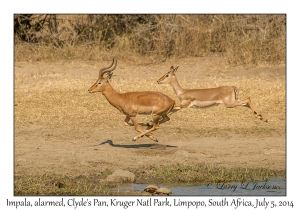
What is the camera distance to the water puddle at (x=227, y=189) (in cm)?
732

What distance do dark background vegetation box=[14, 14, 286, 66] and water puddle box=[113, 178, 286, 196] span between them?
22.5ft

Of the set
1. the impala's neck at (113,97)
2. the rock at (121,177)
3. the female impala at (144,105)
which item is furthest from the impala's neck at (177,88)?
the rock at (121,177)

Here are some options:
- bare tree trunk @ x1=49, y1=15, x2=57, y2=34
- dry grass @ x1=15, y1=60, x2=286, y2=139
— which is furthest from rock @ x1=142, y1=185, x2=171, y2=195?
bare tree trunk @ x1=49, y1=15, x2=57, y2=34

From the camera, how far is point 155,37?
1598 centimetres

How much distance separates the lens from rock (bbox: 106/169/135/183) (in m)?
7.66

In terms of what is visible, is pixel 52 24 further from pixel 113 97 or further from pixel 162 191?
pixel 162 191

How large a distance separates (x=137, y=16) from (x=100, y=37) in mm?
1144

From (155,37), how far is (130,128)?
243 inches

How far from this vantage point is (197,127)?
10133 millimetres

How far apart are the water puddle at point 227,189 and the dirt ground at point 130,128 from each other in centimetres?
70

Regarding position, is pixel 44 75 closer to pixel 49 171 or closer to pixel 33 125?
pixel 33 125

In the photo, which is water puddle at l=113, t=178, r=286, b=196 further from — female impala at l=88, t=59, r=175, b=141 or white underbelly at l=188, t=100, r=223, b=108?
white underbelly at l=188, t=100, r=223, b=108

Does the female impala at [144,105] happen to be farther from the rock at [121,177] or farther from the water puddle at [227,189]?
the water puddle at [227,189]

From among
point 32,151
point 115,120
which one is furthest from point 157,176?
point 115,120
